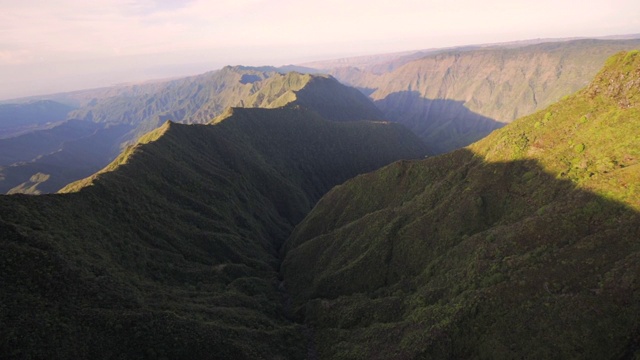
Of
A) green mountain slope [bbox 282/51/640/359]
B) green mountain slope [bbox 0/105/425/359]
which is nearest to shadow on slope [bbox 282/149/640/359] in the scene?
green mountain slope [bbox 282/51/640/359]

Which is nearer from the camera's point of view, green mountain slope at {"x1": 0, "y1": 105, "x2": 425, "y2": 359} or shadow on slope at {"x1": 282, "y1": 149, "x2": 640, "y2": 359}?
shadow on slope at {"x1": 282, "y1": 149, "x2": 640, "y2": 359}

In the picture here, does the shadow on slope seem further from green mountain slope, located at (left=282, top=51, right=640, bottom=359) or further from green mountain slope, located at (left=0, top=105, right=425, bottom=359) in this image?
green mountain slope, located at (left=0, top=105, right=425, bottom=359)

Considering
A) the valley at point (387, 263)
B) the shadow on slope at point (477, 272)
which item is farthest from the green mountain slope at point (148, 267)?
the shadow on slope at point (477, 272)

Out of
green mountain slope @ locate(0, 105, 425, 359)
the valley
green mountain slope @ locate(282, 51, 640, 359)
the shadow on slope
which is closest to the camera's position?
the shadow on slope

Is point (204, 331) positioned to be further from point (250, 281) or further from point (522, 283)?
point (522, 283)

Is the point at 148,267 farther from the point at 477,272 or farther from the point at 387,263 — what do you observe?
the point at 477,272

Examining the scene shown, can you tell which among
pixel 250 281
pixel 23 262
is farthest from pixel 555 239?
pixel 23 262

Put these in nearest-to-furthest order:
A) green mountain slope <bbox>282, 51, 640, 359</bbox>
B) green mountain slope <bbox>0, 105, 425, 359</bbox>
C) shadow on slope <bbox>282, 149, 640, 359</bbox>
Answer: shadow on slope <bbox>282, 149, 640, 359</bbox> → green mountain slope <bbox>282, 51, 640, 359</bbox> → green mountain slope <bbox>0, 105, 425, 359</bbox>
